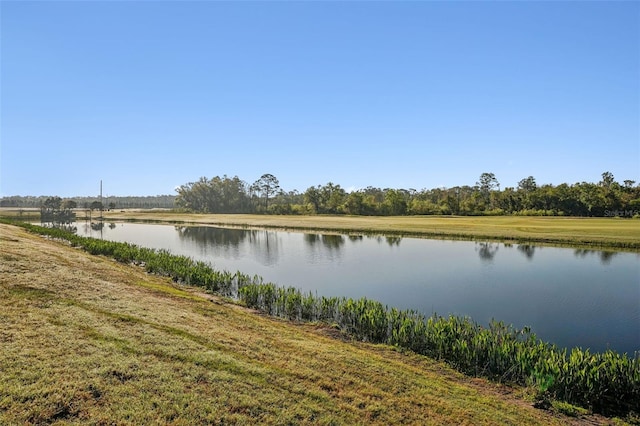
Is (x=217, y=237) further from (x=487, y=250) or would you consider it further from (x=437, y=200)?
(x=437, y=200)

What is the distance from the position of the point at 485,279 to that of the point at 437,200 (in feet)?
335

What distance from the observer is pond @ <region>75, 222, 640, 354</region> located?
55.1 feet

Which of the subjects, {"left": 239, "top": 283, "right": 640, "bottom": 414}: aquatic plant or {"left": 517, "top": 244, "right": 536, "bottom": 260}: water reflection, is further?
{"left": 517, "top": 244, "right": 536, "bottom": 260}: water reflection

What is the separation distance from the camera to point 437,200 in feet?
405

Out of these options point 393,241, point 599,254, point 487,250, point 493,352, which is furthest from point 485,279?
point 393,241

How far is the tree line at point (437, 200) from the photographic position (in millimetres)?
88062

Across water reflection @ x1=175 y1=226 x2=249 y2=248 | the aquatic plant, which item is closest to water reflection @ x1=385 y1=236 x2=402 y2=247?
water reflection @ x1=175 y1=226 x2=249 y2=248

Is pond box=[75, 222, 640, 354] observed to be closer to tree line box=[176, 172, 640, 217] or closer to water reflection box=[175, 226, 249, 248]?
water reflection box=[175, 226, 249, 248]

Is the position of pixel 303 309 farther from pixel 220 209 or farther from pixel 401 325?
pixel 220 209

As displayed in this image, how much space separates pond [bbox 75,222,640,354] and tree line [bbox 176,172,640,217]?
5899cm

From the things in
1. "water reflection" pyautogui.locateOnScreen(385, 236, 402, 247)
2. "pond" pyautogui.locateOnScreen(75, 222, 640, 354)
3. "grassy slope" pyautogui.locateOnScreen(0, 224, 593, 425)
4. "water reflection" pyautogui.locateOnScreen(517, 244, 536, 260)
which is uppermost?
"grassy slope" pyautogui.locateOnScreen(0, 224, 593, 425)

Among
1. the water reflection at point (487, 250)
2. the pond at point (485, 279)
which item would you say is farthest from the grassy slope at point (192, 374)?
the water reflection at point (487, 250)

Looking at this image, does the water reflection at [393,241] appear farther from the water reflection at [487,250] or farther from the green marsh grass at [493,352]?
the green marsh grass at [493,352]

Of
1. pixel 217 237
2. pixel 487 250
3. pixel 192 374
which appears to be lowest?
pixel 487 250
